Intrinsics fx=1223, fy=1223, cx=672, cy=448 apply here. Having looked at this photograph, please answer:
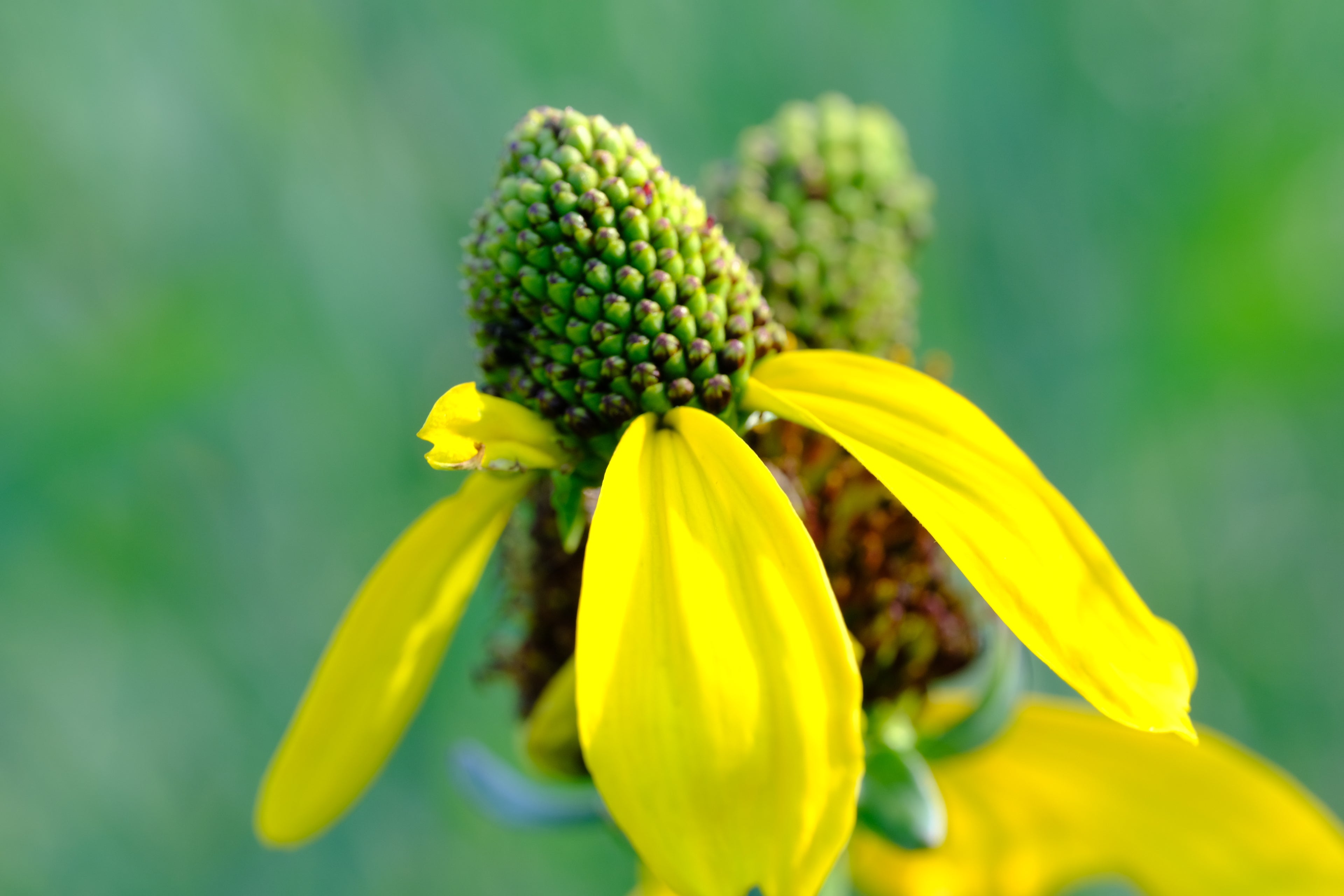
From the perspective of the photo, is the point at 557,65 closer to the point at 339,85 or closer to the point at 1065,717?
the point at 339,85

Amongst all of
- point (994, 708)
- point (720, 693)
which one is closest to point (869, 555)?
point (994, 708)

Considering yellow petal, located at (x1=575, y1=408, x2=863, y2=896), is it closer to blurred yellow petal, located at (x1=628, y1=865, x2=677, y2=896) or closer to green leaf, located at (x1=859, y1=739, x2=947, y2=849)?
green leaf, located at (x1=859, y1=739, x2=947, y2=849)

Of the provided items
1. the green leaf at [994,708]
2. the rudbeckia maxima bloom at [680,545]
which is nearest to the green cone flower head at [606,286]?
the rudbeckia maxima bloom at [680,545]

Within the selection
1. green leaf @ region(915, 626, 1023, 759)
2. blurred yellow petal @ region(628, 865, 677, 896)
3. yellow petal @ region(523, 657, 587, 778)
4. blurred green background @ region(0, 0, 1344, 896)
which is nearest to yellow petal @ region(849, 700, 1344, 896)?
green leaf @ region(915, 626, 1023, 759)

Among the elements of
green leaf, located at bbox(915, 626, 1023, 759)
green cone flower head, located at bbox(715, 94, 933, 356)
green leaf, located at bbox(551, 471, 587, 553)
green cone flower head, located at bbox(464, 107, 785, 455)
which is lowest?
green leaf, located at bbox(915, 626, 1023, 759)

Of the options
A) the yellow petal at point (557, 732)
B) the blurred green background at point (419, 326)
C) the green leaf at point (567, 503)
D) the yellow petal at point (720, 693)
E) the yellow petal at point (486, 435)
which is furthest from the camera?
the blurred green background at point (419, 326)

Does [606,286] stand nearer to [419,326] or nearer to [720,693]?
[720,693]

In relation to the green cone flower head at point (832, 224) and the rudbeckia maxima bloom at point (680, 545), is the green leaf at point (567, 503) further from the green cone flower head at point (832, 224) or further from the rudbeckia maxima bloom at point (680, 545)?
the green cone flower head at point (832, 224)
